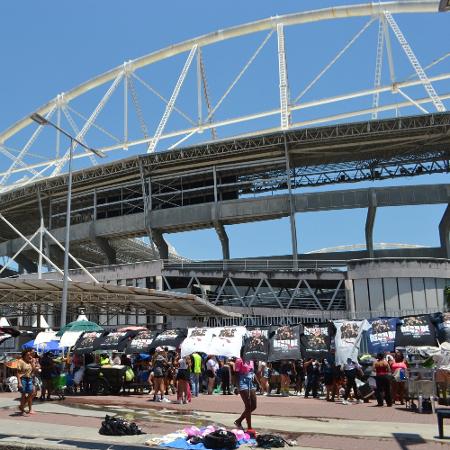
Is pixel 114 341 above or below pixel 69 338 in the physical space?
below

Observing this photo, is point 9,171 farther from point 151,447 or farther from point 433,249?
point 151,447

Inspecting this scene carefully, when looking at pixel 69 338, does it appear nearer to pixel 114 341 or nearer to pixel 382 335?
pixel 114 341

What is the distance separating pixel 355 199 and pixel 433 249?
11.1 meters

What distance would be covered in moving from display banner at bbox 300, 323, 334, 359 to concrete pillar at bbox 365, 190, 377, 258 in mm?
33794

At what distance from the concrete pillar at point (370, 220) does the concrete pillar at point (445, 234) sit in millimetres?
7035

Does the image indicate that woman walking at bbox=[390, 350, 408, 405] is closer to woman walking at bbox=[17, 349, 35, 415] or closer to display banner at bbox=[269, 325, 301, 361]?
display banner at bbox=[269, 325, 301, 361]

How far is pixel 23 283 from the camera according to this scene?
87.0ft

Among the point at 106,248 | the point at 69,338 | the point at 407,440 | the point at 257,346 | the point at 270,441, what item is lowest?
the point at 407,440

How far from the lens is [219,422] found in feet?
40.8

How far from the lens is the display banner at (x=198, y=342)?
20.2m

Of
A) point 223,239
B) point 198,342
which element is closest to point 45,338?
point 198,342

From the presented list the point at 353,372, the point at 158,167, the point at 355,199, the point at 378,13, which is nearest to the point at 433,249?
the point at 355,199

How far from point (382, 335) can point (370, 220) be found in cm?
3624

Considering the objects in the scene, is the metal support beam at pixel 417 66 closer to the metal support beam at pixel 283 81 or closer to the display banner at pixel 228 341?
the metal support beam at pixel 283 81
